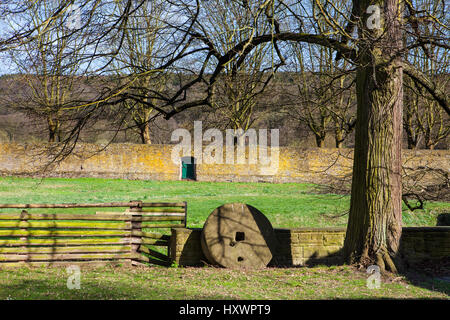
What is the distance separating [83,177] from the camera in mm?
30094

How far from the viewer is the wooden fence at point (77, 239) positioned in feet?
30.3

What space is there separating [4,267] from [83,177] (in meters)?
21.7

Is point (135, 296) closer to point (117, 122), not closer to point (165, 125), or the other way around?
point (117, 122)

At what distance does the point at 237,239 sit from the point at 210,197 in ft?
40.7

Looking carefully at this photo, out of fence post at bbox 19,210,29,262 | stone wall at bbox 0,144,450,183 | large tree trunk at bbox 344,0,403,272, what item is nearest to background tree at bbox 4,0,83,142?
fence post at bbox 19,210,29,262

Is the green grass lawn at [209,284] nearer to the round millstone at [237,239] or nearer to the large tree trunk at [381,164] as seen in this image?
the round millstone at [237,239]

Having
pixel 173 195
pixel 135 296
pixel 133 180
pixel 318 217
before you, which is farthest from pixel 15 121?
pixel 135 296

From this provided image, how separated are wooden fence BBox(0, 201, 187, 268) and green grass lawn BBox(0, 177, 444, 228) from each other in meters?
3.66

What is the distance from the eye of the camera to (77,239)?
31.2ft

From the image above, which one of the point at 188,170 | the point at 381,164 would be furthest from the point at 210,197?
the point at 381,164

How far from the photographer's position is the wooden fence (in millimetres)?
9250

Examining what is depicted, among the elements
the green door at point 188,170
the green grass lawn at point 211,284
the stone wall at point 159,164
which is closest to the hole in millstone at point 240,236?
the green grass lawn at point 211,284

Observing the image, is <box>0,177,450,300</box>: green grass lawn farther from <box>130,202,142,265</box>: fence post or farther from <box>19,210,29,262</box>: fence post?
<box>130,202,142,265</box>: fence post

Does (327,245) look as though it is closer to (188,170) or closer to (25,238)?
(25,238)
